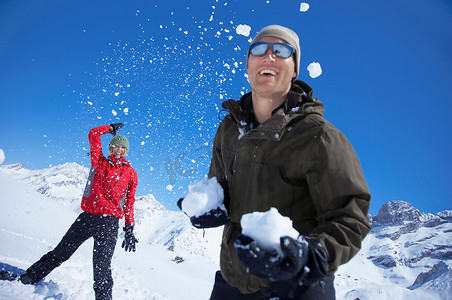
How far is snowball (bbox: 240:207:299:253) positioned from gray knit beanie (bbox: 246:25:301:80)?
1.15 m

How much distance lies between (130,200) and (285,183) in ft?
12.5

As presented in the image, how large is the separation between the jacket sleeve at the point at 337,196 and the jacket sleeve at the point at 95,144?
4116mm

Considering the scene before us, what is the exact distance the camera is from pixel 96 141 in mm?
4680

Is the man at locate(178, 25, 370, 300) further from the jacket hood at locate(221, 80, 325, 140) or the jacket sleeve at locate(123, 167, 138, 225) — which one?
the jacket sleeve at locate(123, 167, 138, 225)

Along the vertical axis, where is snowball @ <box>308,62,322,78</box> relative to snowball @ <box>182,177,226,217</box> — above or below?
above

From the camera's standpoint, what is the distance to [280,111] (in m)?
1.45

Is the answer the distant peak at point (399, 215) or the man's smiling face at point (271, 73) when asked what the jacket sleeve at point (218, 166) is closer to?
the man's smiling face at point (271, 73)

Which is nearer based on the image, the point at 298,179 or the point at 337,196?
the point at 337,196

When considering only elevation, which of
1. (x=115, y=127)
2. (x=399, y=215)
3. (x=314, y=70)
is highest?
(x=399, y=215)

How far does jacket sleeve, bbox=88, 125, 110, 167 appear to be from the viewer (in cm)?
446

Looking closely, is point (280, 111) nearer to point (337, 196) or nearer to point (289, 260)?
point (337, 196)

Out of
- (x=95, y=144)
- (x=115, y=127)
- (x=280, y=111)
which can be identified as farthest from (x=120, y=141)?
(x=280, y=111)

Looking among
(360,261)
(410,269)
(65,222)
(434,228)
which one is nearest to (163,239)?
(360,261)

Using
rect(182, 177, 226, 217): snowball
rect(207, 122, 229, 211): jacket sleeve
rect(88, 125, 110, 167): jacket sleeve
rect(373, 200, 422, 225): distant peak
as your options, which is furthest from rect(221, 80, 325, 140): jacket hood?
rect(373, 200, 422, 225): distant peak
